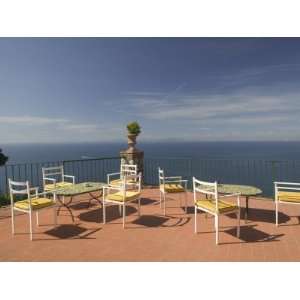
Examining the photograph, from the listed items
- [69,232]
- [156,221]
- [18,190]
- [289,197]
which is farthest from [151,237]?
[289,197]

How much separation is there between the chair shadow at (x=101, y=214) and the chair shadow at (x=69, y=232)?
0.40 metres

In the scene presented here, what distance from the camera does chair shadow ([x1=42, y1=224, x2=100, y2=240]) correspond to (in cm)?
390

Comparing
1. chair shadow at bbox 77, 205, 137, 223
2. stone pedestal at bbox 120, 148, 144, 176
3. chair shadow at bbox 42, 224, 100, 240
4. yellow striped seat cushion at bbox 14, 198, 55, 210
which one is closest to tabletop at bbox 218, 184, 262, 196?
chair shadow at bbox 77, 205, 137, 223

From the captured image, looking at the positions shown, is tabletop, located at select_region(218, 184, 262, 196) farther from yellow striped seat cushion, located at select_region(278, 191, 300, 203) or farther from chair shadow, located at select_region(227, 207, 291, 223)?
chair shadow, located at select_region(227, 207, 291, 223)

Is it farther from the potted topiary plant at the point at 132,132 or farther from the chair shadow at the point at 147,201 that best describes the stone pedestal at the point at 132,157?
the chair shadow at the point at 147,201

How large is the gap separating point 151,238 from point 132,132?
4.31 meters

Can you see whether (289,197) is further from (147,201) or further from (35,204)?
(35,204)

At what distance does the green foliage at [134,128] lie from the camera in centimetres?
767

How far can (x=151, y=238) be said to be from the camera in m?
3.75

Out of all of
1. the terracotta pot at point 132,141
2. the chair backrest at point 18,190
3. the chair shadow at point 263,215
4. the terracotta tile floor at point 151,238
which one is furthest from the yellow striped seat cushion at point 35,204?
the terracotta pot at point 132,141
